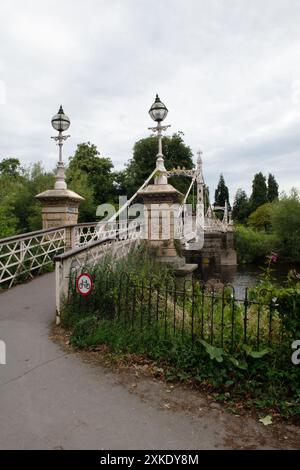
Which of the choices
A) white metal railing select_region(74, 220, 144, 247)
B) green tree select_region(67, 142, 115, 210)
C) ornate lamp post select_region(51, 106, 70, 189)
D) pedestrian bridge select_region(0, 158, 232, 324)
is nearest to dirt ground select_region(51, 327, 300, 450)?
pedestrian bridge select_region(0, 158, 232, 324)

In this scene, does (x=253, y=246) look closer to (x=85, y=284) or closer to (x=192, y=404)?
(x=85, y=284)

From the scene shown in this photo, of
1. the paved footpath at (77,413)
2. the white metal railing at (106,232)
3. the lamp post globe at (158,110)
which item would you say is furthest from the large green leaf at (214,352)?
the lamp post globe at (158,110)

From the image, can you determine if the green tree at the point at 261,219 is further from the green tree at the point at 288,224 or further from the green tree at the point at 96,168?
the green tree at the point at 96,168

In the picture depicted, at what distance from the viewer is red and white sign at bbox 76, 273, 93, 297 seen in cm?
458

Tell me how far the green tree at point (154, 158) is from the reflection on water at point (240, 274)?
40.0ft

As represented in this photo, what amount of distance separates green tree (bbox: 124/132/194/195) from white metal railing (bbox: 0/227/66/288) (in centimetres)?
2712

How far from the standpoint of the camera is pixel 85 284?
15.1ft

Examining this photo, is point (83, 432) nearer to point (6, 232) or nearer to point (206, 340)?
point (206, 340)

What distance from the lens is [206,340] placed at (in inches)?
146

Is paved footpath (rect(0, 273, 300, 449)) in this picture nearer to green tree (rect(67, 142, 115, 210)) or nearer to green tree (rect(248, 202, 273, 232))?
green tree (rect(67, 142, 115, 210))

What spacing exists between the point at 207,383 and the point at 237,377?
0.31 meters

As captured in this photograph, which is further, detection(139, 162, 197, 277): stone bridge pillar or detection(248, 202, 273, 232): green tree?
detection(248, 202, 273, 232): green tree

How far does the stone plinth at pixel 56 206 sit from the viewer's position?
9492mm
